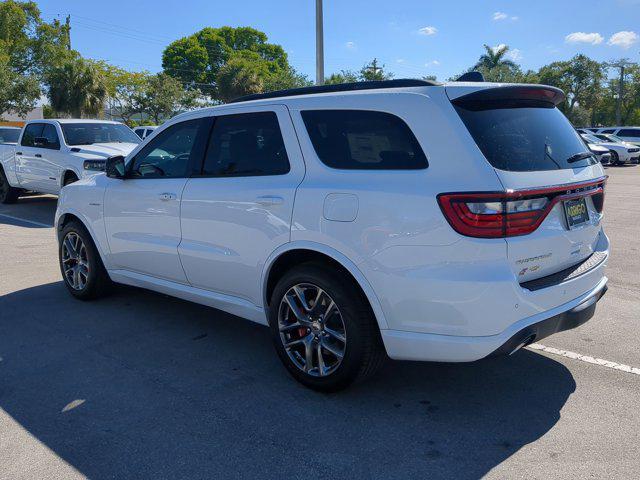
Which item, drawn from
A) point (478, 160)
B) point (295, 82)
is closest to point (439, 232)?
point (478, 160)

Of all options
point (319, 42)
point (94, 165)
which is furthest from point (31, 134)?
point (319, 42)

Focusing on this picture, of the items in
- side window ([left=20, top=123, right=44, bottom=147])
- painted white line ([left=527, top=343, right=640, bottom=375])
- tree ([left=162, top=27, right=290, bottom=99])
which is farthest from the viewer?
tree ([left=162, top=27, right=290, bottom=99])

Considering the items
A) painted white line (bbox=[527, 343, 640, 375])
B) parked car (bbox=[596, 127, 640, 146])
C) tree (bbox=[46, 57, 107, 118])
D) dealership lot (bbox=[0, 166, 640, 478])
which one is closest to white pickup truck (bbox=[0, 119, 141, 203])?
dealership lot (bbox=[0, 166, 640, 478])

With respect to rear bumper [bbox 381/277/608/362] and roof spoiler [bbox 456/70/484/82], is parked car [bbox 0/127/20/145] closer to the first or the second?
A: roof spoiler [bbox 456/70/484/82]

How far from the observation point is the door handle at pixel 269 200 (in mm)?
3702

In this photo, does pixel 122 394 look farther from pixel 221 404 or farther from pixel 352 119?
pixel 352 119

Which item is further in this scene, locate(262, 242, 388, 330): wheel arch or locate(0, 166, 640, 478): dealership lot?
locate(262, 242, 388, 330): wheel arch

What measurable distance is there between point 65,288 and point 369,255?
4.21 meters

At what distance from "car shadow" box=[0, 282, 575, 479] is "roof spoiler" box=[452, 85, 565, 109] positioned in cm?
176

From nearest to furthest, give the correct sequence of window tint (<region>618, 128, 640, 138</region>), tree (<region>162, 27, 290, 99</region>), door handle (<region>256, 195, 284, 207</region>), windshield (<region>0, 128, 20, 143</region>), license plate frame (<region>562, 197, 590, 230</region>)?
license plate frame (<region>562, 197, 590, 230</region>) < door handle (<region>256, 195, 284, 207</region>) < windshield (<region>0, 128, 20, 143</region>) < window tint (<region>618, 128, 640, 138</region>) < tree (<region>162, 27, 290, 99</region>)

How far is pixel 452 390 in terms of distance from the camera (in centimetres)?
371

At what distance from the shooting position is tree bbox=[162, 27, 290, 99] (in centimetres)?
8212

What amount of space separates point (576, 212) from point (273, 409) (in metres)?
2.12

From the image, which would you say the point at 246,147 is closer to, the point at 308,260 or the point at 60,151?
the point at 308,260
